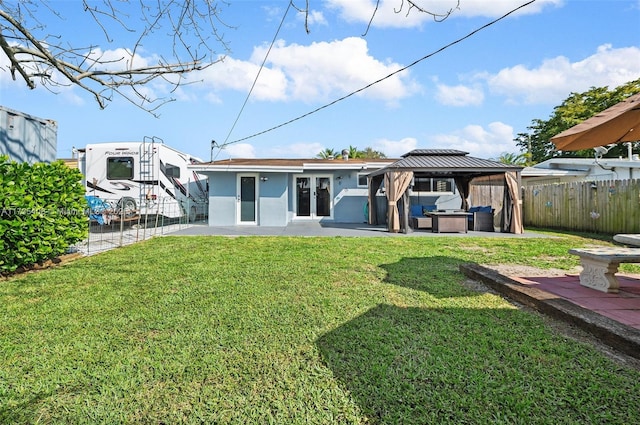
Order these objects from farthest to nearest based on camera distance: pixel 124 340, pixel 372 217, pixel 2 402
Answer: pixel 372 217, pixel 124 340, pixel 2 402

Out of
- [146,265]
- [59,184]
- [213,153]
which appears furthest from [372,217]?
[59,184]

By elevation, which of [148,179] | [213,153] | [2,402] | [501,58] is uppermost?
[501,58]

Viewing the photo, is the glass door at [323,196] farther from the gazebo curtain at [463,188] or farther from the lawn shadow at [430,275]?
the lawn shadow at [430,275]

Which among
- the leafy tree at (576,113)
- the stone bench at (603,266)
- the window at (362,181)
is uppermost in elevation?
the leafy tree at (576,113)

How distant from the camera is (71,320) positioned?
10.8 ft

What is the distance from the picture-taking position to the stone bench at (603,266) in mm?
3660

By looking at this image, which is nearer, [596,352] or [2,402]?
[2,402]

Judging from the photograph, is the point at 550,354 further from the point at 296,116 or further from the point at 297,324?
the point at 296,116

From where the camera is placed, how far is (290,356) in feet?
8.27

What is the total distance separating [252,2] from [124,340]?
17.0 feet

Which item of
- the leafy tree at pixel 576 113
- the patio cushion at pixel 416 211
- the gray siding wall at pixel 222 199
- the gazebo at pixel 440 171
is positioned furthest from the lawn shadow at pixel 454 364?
the leafy tree at pixel 576 113

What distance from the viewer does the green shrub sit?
4.89m

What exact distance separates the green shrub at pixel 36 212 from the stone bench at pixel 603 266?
8.07 metres

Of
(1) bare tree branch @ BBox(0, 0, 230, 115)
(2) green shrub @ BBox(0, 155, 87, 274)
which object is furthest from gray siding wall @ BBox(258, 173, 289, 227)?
(1) bare tree branch @ BBox(0, 0, 230, 115)
